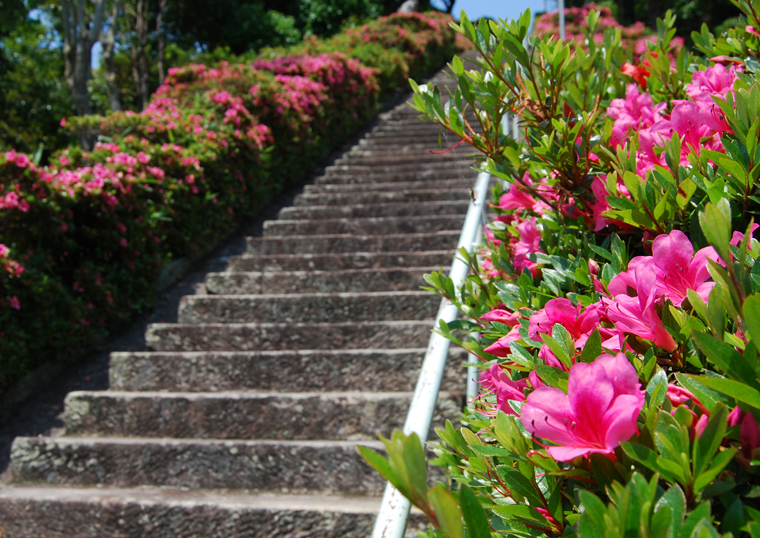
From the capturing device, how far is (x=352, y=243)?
15.0 ft

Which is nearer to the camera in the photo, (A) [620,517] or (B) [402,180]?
(A) [620,517]

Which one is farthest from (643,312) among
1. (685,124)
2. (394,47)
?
(394,47)

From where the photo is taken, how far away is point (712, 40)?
4.68ft

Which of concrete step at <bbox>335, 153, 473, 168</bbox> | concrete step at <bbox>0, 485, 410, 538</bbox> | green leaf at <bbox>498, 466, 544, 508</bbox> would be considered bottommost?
concrete step at <bbox>0, 485, 410, 538</bbox>

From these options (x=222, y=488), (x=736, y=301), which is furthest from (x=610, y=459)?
(x=222, y=488)

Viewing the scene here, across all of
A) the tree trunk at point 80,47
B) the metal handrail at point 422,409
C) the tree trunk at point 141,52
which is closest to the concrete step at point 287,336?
the metal handrail at point 422,409

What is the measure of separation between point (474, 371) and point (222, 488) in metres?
1.63

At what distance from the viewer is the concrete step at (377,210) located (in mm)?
5012

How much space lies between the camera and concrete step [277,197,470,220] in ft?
16.4

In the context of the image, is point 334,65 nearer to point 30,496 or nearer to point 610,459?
point 30,496

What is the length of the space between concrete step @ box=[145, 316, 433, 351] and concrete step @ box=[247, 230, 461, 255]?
40.9 inches

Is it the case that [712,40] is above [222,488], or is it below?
above

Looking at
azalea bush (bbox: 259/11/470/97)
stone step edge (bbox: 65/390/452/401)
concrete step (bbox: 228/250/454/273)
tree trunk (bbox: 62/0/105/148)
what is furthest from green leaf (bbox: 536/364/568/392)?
tree trunk (bbox: 62/0/105/148)

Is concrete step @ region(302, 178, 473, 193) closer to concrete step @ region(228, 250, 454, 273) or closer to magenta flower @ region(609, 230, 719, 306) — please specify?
concrete step @ region(228, 250, 454, 273)
